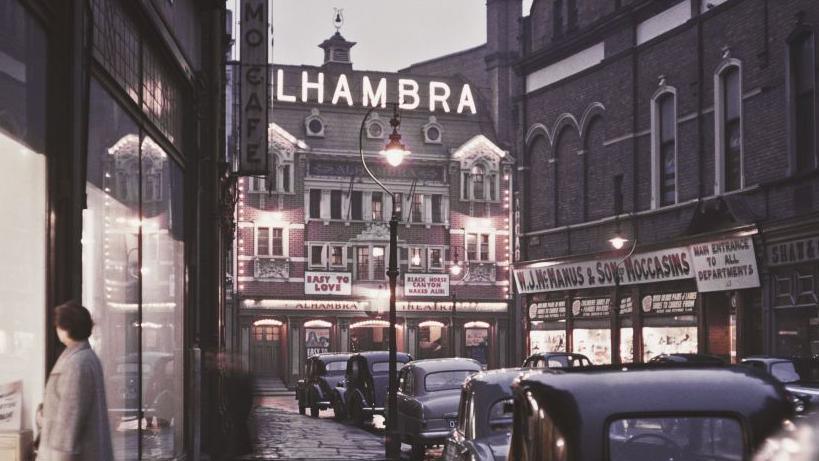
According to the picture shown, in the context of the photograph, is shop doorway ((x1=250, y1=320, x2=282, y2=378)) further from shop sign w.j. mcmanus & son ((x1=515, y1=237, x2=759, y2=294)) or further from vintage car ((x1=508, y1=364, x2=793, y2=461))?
vintage car ((x1=508, y1=364, x2=793, y2=461))

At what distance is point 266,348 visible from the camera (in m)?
58.8

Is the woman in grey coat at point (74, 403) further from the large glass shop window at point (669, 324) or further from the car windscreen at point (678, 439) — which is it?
the large glass shop window at point (669, 324)

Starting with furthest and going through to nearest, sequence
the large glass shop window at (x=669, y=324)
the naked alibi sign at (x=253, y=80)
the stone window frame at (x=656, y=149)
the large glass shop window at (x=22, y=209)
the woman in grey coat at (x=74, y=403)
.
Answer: the stone window frame at (x=656, y=149) → the large glass shop window at (x=669, y=324) → the naked alibi sign at (x=253, y=80) → the large glass shop window at (x=22, y=209) → the woman in grey coat at (x=74, y=403)

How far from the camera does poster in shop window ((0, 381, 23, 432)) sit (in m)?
7.03

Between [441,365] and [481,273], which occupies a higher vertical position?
[481,273]

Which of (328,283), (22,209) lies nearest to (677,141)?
(22,209)

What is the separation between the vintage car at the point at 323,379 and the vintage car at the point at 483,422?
2028cm

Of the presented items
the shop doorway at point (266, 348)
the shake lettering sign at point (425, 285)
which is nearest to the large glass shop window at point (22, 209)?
the shop doorway at point (266, 348)

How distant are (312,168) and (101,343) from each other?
50426 millimetres

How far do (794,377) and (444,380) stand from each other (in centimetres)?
565

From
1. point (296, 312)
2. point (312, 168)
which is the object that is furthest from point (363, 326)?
point (312, 168)

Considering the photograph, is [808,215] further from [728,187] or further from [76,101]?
[76,101]

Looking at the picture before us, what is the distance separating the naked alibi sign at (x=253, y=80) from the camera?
2116 cm

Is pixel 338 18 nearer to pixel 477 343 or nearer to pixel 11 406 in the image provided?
pixel 477 343
